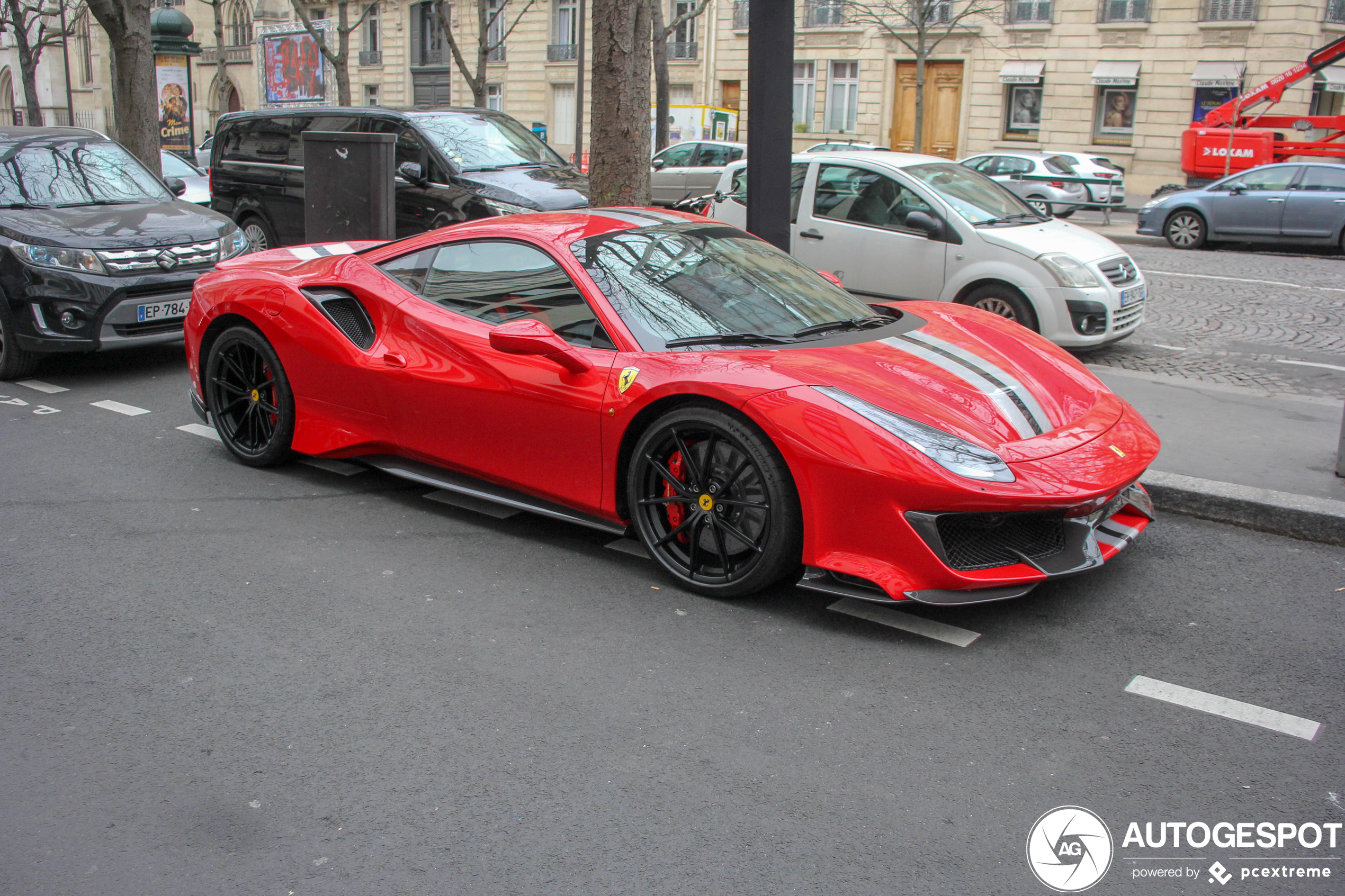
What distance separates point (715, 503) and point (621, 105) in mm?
4927

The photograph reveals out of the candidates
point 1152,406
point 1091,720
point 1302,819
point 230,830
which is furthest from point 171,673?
point 1152,406

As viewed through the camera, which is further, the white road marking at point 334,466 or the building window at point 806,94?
the building window at point 806,94

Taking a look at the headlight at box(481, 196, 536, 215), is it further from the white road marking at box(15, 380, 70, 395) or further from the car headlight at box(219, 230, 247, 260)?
the white road marking at box(15, 380, 70, 395)

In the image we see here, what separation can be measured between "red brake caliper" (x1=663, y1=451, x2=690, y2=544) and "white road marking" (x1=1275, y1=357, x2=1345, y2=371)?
6508 millimetres

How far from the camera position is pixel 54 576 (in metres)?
4.22

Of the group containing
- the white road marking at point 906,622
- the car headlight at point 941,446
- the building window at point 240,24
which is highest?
the building window at point 240,24

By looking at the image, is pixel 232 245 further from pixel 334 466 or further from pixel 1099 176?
pixel 1099 176

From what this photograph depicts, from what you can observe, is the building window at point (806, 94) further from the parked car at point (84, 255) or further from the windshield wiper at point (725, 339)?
the windshield wiper at point (725, 339)

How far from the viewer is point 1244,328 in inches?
396

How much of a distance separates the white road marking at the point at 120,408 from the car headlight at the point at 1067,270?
635cm

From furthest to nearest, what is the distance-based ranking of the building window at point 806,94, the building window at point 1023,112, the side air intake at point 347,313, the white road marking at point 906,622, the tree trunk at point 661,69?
the building window at point 806,94 → the building window at point 1023,112 → the tree trunk at point 661,69 → the side air intake at point 347,313 → the white road marking at point 906,622

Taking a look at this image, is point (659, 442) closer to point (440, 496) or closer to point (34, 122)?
point (440, 496)

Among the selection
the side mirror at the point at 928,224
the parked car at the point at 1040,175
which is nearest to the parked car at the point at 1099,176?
the parked car at the point at 1040,175

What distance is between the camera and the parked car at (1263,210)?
52.9 feet
